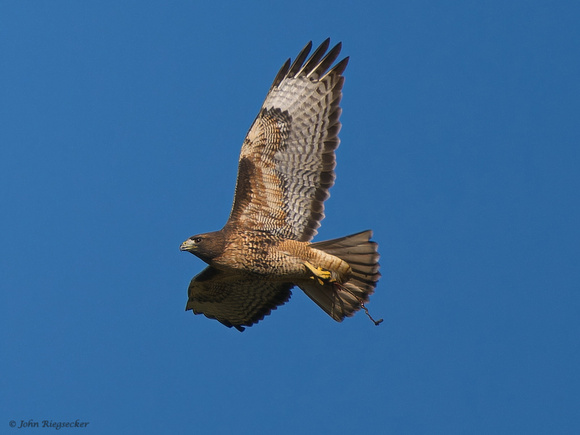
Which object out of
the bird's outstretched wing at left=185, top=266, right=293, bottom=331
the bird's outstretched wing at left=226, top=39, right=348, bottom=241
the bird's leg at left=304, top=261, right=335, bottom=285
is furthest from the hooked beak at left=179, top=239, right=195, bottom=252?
the bird's leg at left=304, top=261, right=335, bottom=285

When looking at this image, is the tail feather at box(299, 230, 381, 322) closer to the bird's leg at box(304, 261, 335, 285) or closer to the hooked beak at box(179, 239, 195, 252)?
the bird's leg at box(304, 261, 335, 285)

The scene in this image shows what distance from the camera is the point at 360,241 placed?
35.0ft

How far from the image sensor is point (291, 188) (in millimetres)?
11242

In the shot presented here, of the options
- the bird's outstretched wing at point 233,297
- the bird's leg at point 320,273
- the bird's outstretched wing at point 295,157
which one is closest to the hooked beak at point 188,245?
the bird's outstretched wing at point 295,157

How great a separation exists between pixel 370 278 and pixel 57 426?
445 centimetres

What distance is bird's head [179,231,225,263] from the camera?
1081cm

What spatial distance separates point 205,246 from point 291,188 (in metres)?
1.20

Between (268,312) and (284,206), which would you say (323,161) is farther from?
(268,312)

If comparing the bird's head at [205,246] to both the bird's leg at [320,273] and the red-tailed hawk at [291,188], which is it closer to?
the red-tailed hawk at [291,188]

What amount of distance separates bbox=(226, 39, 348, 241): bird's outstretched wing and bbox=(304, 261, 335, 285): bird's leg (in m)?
0.46

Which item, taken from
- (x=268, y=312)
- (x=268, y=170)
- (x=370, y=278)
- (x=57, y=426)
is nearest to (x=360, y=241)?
(x=370, y=278)

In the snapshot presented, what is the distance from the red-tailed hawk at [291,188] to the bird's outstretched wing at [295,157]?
1cm

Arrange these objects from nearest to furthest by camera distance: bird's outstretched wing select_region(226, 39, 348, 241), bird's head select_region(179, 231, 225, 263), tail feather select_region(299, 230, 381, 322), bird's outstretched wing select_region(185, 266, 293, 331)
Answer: tail feather select_region(299, 230, 381, 322), bird's head select_region(179, 231, 225, 263), bird's outstretched wing select_region(226, 39, 348, 241), bird's outstretched wing select_region(185, 266, 293, 331)

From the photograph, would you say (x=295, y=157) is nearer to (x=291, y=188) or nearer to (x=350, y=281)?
(x=291, y=188)
